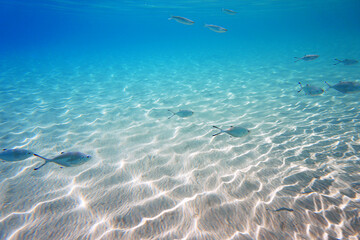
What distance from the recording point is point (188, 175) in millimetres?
3557

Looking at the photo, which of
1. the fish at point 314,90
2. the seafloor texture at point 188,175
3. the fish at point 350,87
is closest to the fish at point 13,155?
the seafloor texture at point 188,175

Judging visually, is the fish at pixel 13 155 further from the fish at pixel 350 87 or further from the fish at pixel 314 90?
the fish at pixel 350 87

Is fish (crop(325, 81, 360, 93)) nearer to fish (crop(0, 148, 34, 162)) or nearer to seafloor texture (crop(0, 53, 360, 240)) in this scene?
seafloor texture (crop(0, 53, 360, 240))

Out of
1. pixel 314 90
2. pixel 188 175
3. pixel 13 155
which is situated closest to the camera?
pixel 13 155

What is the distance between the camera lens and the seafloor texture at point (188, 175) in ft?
8.08

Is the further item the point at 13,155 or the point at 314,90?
the point at 314,90

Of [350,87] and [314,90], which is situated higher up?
[350,87]

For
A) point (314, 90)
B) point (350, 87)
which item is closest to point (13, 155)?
point (314, 90)

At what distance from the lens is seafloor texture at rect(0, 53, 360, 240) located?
2.46 m

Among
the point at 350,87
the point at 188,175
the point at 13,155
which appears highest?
the point at 350,87

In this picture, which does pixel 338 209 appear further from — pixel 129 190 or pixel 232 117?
pixel 232 117

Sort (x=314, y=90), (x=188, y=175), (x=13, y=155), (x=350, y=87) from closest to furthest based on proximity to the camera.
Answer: (x=13, y=155) → (x=188, y=175) → (x=350, y=87) → (x=314, y=90)

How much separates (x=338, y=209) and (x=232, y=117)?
425cm

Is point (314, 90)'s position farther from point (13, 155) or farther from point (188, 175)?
point (13, 155)
